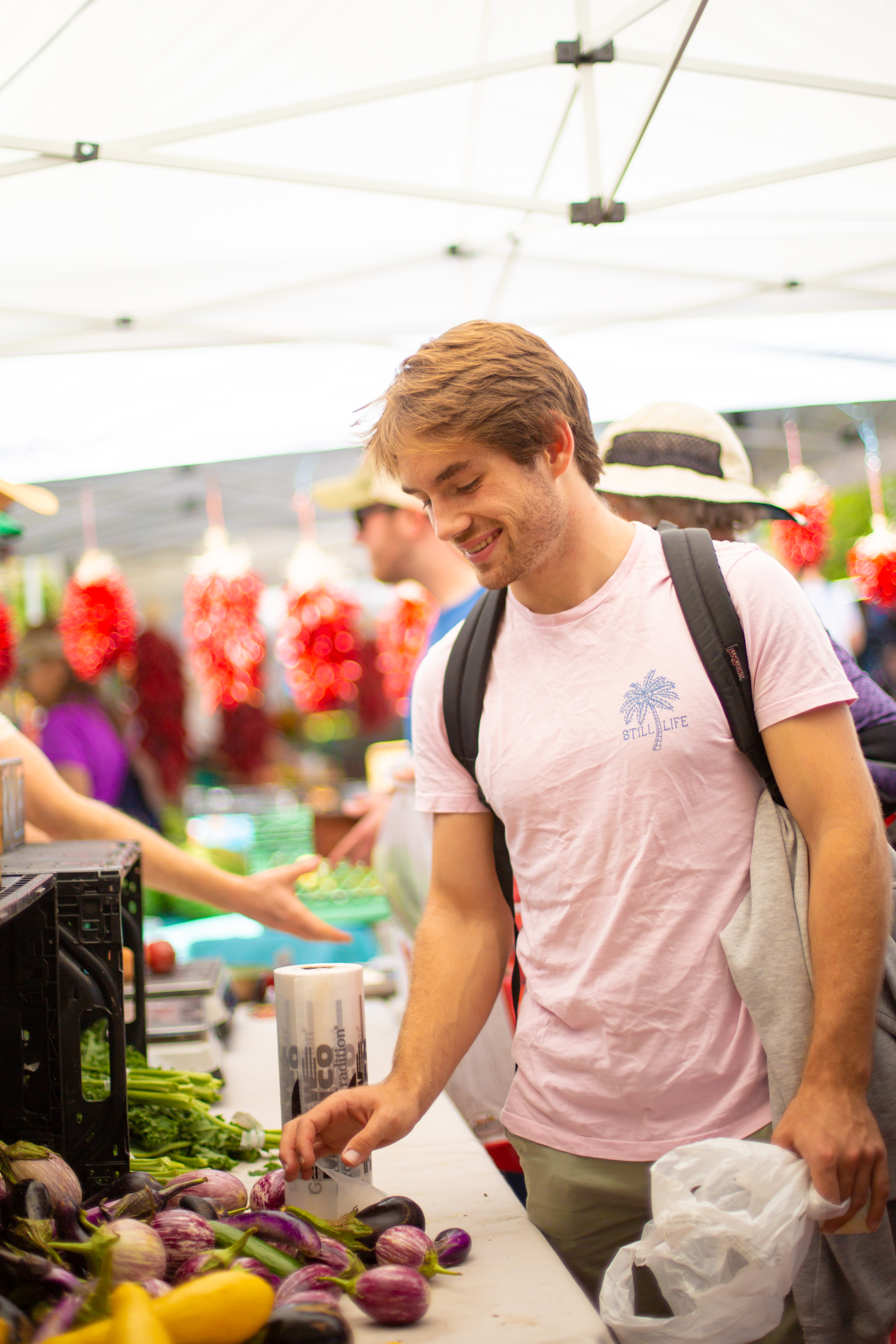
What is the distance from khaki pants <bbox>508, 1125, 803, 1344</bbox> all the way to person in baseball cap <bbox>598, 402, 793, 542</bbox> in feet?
3.60

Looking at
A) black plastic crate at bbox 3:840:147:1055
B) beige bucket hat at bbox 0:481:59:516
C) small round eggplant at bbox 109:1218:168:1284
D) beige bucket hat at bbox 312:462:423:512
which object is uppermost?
beige bucket hat at bbox 312:462:423:512

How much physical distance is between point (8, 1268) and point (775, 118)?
345 cm

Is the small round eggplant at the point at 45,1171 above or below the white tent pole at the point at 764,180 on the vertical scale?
below

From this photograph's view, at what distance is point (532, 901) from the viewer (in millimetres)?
1508

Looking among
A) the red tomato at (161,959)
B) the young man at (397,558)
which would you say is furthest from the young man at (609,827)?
the young man at (397,558)

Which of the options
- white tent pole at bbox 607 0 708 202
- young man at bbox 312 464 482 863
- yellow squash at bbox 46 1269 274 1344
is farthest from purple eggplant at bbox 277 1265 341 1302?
→ white tent pole at bbox 607 0 708 202

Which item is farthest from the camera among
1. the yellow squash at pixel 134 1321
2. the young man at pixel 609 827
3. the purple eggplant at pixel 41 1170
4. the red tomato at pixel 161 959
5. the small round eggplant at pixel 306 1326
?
the red tomato at pixel 161 959

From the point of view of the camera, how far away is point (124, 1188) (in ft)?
4.35

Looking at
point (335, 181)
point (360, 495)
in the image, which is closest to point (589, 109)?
point (335, 181)

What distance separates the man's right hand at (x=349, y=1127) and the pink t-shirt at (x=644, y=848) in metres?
0.21

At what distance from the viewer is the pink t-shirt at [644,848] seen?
1361 mm

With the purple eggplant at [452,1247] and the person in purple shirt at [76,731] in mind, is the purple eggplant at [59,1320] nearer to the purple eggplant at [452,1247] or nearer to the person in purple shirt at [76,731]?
the purple eggplant at [452,1247]

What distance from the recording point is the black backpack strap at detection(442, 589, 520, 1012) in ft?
5.21

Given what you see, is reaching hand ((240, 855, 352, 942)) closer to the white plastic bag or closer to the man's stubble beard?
the man's stubble beard
